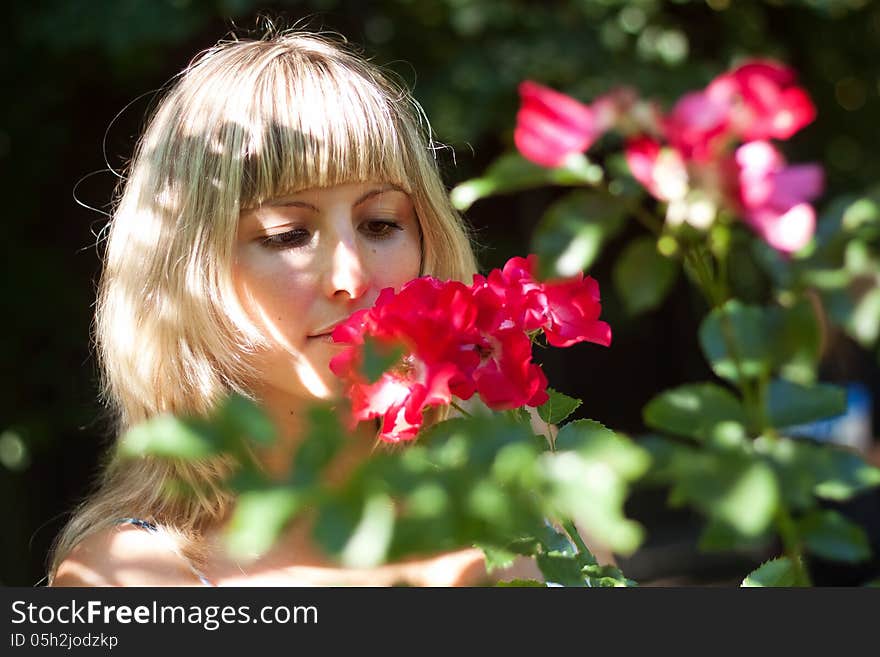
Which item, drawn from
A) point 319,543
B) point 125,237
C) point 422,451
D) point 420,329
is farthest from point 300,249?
point 319,543

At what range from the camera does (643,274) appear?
55 centimetres

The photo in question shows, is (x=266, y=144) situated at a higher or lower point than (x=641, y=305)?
higher

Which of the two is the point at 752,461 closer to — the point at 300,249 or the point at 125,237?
the point at 300,249

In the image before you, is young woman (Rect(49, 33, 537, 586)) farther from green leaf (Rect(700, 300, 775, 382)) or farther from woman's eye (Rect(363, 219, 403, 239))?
green leaf (Rect(700, 300, 775, 382))

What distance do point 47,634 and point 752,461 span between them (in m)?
0.57

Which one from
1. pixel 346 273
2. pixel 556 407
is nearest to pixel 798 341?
pixel 556 407

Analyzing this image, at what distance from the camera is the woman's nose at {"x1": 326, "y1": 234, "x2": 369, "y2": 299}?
1.23 m

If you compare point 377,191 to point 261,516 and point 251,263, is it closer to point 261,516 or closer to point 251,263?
point 251,263

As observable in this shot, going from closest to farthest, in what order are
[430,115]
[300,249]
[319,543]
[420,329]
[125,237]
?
1. [319,543]
2. [420,329]
3. [300,249]
4. [125,237]
5. [430,115]

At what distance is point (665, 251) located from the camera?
1.79 ft

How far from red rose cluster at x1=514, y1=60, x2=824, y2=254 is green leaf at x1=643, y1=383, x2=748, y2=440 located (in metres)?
0.09

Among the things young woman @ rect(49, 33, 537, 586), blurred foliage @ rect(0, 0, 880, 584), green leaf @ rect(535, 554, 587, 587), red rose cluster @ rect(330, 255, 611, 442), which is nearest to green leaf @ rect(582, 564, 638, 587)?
green leaf @ rect(535, 554, 587, 587)

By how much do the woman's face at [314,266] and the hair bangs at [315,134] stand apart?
2 cm

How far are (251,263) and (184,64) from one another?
283 cm
